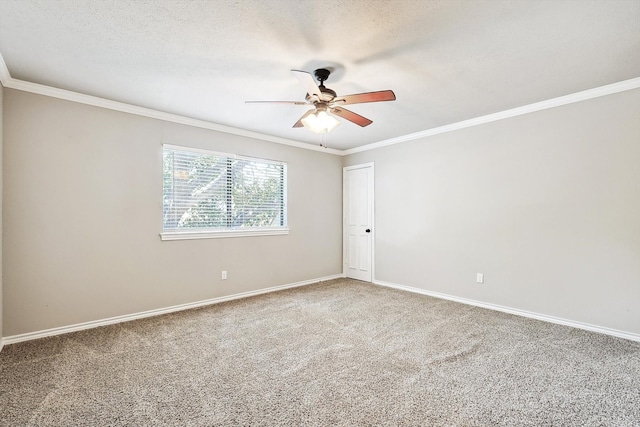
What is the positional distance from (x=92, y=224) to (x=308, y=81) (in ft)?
8.79

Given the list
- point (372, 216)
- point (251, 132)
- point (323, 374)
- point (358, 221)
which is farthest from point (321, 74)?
point (358, 221)

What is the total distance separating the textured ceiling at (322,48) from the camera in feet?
5.80

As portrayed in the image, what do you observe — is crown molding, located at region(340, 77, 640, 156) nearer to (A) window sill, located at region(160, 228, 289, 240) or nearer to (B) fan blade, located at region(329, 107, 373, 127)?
(B) fan blade, located at region(329, 107, 373, 127)

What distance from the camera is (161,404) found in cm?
181

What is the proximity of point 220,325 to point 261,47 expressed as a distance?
105 inches

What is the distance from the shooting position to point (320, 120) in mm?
2619

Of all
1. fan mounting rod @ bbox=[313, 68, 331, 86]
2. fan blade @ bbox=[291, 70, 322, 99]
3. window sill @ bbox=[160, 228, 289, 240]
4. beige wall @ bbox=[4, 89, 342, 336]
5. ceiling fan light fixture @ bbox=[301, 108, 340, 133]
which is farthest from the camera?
window sill @ bbox=[160, 228, 289, 240]

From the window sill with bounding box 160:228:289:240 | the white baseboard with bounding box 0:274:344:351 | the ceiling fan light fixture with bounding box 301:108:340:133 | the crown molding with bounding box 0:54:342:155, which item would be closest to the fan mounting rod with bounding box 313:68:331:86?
the ceiling fan light fixture with bounding box 301:108:340:133

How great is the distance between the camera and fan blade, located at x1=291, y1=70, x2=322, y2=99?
1.99 m

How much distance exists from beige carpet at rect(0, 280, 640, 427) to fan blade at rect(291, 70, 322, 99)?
212cm

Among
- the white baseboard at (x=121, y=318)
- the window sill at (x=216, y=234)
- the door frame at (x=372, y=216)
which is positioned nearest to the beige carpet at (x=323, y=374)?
the white baseboard at (x=121, y=318)

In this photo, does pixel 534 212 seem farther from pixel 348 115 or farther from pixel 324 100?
pixel 324 100

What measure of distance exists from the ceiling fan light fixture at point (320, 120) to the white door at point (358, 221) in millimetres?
2532

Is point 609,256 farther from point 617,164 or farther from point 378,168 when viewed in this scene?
point 378,168
